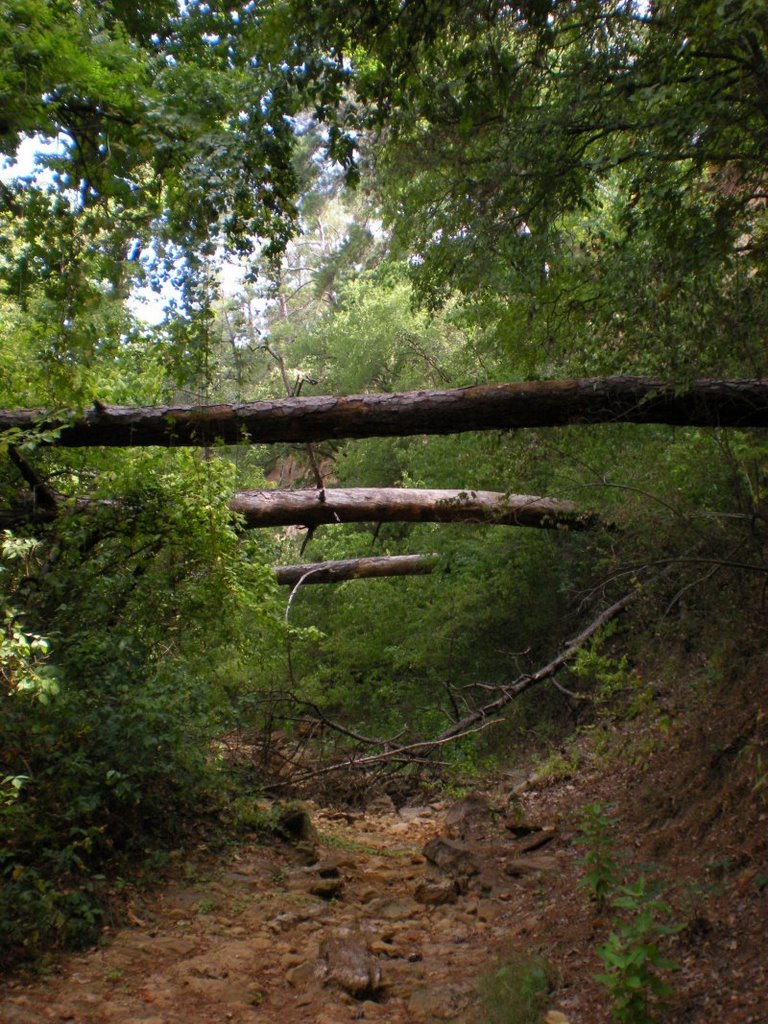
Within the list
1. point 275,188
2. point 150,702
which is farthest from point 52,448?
point 275,188

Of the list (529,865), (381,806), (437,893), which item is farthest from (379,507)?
(437,893)

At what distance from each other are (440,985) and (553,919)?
0.86 meters

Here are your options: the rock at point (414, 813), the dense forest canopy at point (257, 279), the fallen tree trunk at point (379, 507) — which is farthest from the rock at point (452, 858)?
the fallen tree trunk at point (379, 507)

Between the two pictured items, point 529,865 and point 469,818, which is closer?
point 529,865

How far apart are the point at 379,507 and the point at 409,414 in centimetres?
411

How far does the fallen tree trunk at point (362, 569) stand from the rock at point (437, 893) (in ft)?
19.9

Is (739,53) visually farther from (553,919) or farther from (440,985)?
(440,985)

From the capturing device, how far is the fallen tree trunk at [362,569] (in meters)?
12.0

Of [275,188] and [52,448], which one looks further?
[52,448]

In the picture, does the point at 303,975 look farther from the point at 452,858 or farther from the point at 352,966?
the point at 452,858

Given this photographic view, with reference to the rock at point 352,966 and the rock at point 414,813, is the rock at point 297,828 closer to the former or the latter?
the rock at point 414,813

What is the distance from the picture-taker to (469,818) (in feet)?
27.4

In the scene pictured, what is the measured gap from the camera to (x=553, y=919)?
16.5 feet

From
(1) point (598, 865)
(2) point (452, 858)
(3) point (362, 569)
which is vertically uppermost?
(3) point (362, 569)
